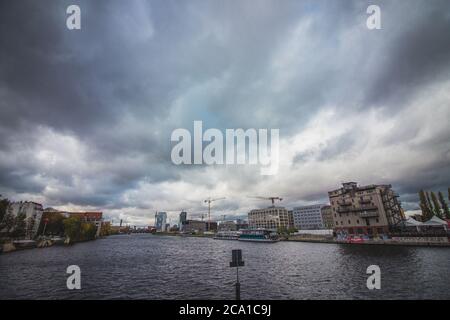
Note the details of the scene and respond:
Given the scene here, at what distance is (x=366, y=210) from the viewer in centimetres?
8675

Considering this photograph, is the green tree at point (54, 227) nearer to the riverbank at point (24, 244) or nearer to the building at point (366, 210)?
the riverbank at point (24, 244)

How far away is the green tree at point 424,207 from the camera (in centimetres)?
9334

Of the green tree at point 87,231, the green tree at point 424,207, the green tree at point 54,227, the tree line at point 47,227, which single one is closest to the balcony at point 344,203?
the green tree at point 424,207

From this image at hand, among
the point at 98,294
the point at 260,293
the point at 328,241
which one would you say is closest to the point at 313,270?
the point at 260,293

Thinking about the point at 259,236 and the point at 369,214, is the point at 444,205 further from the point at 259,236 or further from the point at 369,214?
the point at 259,236

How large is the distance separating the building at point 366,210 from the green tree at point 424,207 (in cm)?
1486

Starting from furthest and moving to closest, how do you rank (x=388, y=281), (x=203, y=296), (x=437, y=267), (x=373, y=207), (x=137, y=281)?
(x=373, y=207)
(x=437, y=267)
(x=137, y=281)
(x=388, y=281)
(x=203, y=296)

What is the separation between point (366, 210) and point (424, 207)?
3469 centimetres

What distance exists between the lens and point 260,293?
894 inches

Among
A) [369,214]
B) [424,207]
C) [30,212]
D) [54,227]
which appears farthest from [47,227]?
[424,207]
